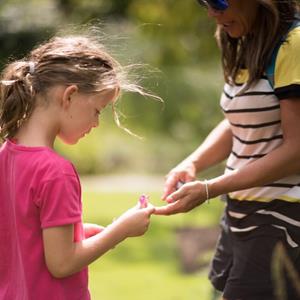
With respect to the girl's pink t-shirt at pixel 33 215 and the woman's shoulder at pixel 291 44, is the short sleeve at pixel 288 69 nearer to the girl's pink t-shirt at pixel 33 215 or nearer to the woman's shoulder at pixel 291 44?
the woman's shoulder at pixel 291 44

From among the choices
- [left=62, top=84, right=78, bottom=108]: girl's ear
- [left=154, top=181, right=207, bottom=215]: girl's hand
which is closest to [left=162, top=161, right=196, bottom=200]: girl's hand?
[left=154, top=181, right=207, bottom=215]: girl's hand

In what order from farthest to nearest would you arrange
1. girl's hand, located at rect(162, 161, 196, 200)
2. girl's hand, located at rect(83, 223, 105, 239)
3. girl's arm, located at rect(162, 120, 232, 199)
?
girl's arm, located at rect(162, 120, 232, 199) → girl's hand, located at rect(162, 161, 196, 200) → girl's hand, located at rect(83, 223, 105, 239)

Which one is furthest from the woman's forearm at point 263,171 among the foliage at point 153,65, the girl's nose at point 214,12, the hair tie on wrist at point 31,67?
the foliage at point 153,65

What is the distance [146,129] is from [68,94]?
440 inches

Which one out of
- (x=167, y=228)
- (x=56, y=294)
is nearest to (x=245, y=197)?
(x=56, y=294)

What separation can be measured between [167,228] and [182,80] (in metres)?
5.53

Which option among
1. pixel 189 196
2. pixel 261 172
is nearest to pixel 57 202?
pixel 189 196

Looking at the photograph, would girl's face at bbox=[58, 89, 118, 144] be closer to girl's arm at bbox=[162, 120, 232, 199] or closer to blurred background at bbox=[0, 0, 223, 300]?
blurred background at bbox=[0, 0, 223, 300]

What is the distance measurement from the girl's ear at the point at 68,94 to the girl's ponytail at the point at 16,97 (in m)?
0.11

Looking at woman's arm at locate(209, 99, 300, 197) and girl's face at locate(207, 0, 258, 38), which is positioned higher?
girl's face at locate(207, 0, 258, 38)

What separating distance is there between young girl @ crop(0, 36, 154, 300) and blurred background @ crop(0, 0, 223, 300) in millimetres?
314

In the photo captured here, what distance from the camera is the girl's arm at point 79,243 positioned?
256cm

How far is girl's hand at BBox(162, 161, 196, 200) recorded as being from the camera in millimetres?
3395

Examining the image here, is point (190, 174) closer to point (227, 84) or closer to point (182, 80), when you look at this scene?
point (227, 84)
